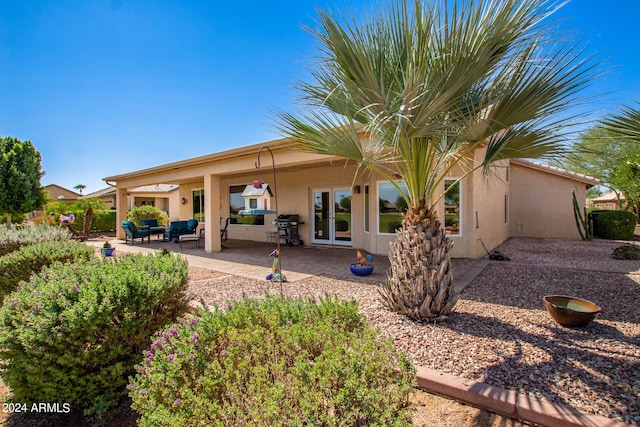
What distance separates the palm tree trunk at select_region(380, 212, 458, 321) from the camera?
3.94 metres

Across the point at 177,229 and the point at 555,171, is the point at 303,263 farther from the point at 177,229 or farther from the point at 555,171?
the point at 555,171

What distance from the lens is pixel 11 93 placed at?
1213 cm

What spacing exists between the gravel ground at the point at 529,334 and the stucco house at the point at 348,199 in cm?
232

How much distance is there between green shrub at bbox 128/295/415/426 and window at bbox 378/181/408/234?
7514 mm

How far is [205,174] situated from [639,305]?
12.1 meters

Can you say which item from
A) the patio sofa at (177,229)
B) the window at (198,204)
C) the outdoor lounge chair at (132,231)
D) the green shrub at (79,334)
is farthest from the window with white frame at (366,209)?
the outdoor lounge chair at (132,231)

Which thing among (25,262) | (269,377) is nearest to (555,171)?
(269,377)

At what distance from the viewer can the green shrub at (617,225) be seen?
14227 mm

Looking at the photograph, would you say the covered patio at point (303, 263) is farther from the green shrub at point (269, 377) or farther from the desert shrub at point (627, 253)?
the green shrub at point (269, 377)

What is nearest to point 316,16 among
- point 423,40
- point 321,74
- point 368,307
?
point 321,74

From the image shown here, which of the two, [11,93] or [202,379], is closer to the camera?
[202,379]

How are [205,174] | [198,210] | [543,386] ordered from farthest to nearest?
[198,210] < [205,174] < [543,386]

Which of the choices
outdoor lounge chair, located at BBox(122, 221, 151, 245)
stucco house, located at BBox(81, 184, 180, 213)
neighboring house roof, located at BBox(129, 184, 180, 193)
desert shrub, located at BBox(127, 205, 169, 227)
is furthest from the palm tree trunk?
neighboring house roof, located at BBox(129, 184, 180, 193)

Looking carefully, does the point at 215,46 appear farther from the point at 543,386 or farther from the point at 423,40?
the point at 543,386
